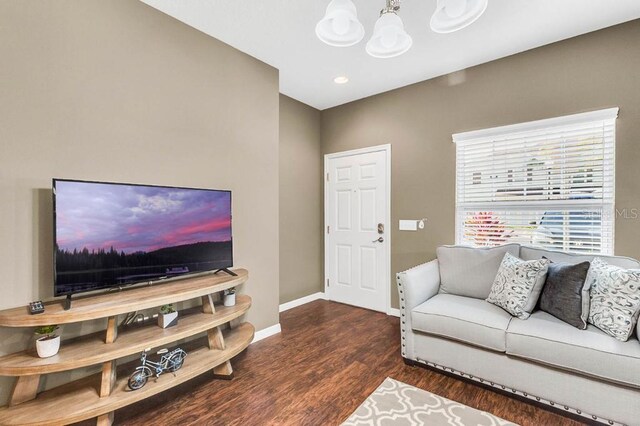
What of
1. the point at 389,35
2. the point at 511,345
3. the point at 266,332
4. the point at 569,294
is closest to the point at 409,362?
the point at 511,345

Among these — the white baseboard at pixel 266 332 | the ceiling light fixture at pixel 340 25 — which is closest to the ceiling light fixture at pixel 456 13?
the ceiling light fixture at pixel 340 25

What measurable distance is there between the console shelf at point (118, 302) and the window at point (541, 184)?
8.22 feet

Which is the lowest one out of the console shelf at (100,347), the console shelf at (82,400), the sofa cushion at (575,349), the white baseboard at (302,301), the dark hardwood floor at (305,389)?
the dark hardwood floor at (305,389)

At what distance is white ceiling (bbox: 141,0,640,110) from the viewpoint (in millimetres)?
2199

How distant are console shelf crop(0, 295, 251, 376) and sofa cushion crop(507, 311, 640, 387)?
6.62 feet

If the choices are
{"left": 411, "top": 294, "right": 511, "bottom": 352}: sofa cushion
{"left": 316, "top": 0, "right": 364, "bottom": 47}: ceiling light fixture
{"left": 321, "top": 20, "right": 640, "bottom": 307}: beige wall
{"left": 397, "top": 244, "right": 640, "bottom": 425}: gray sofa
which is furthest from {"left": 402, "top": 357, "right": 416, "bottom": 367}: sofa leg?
{"left": 316, "top": 0, "right": 364, "bottom": 47}: ceiling light fixture

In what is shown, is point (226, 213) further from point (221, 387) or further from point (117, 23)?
point (117, 23)

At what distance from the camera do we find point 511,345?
6.57ft

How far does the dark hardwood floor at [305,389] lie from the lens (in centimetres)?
185

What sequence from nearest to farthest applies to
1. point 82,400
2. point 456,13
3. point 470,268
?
point 456,13 → point 82,400 → point 470,268

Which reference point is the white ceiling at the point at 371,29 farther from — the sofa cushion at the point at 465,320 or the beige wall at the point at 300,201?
the sofa cushion at the point at 465,320

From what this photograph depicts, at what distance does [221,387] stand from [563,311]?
2443 millimetres

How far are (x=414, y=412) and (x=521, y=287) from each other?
119 cm

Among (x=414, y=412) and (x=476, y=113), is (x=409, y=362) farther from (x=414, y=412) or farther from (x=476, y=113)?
(x=476, y=113)
